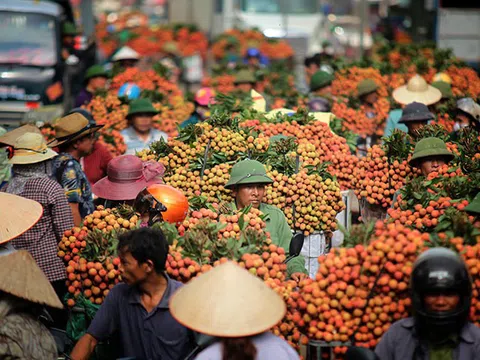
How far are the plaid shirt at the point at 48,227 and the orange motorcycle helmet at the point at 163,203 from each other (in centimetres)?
67

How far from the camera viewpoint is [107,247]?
583 cm

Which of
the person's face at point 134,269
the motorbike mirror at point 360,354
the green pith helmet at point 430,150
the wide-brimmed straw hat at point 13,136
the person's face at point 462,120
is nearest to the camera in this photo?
the motorbike mirror at point 360,354

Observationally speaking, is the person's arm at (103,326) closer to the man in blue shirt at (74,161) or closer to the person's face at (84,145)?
the man in blue shirt at (74,161)

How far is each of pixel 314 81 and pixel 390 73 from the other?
267cm

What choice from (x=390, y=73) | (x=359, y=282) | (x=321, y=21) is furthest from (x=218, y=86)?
(x=321, y=21)

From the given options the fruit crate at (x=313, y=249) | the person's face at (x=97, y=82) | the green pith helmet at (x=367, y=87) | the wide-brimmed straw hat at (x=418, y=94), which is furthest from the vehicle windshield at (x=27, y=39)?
the fruit crate at (x=313, y=249)

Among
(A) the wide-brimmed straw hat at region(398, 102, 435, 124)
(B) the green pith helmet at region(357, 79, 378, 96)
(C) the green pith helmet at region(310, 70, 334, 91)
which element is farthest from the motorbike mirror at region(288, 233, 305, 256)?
(C) the green pith helmet at region(310, 70, 334, 91)

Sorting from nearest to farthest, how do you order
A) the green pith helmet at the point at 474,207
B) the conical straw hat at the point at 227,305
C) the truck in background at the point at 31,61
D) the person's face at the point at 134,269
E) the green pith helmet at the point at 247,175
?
1. the conical straw hat at the point at 227,305
2. the person's face at the point at 134,269
3. the green pith helmet at the point at 474,207
4. the green pith helmet at the point at 247,175
5. the truck in background at the point at 31,61

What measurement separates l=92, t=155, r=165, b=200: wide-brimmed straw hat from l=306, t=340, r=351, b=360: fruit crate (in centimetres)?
254

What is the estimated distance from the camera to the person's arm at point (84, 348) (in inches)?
194

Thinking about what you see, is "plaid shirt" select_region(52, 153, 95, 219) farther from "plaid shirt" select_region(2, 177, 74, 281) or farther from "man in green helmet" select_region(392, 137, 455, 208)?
"man in green helmet" select_region(392, 137, 455, 208)

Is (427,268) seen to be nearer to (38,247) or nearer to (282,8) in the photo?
(38,247)

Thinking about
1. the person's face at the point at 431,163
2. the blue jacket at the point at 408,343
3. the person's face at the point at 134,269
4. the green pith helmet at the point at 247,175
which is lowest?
the person's face at the point at 431,163

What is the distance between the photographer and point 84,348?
495cm
